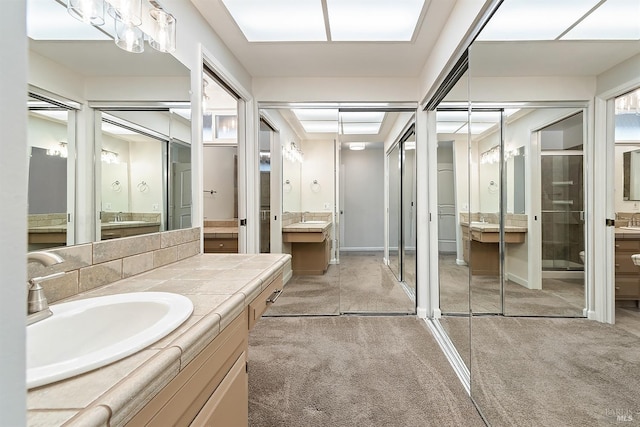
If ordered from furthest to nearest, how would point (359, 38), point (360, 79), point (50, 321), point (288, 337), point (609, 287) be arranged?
point (360, 79), point (288, 337), point (359, 38), point (609, 287), point (50, 321)

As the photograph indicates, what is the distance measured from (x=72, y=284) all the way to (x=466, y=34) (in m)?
2.31

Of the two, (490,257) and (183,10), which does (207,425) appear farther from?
(183,10)

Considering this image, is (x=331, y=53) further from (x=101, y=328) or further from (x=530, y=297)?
(x=101, y=328)

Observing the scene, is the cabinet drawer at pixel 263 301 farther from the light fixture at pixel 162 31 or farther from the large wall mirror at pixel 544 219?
the light fixture at pixel 162 31

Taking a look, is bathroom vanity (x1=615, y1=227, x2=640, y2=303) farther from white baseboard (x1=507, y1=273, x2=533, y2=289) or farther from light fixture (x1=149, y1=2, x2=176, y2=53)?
light fixture (x1=149, y1=2, x2=176, y2=53)

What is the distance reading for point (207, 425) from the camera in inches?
32.9

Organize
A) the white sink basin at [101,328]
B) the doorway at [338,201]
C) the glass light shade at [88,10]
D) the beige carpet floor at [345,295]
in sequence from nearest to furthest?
the white sink basin at [101,328] < the glass light shade at [88,10] < the beige carpet floor at [345,295] < the doorway at [338,201]

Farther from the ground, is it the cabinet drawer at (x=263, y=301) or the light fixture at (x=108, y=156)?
the light fixture at (x=108, y=156)

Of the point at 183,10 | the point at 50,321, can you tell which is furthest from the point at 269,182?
the point at 50,321

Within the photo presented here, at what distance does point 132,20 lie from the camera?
1.30 metres

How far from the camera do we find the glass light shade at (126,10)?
1225mm

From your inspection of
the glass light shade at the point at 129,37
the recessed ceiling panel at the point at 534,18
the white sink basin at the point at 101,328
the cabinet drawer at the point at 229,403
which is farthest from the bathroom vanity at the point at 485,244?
the glass light shade at the point at 129,37

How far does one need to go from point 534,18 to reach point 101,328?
2020 millimetres

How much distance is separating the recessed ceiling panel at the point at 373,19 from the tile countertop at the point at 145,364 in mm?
1853
